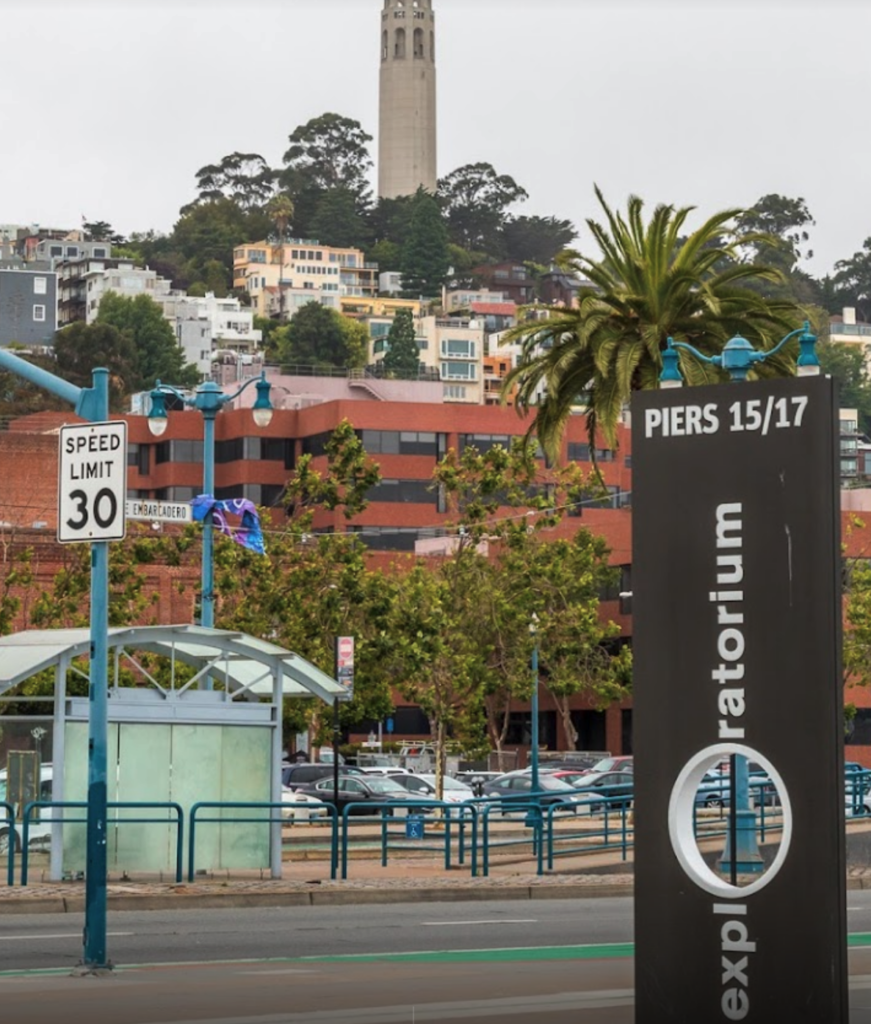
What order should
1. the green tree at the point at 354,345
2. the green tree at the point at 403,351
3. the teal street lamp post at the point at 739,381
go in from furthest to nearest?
the green tree at the point at 354,345, the green tree at the point at 403,351, the teal street lamp post at the point at 739,381

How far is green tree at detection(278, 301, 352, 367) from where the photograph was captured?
638 ft

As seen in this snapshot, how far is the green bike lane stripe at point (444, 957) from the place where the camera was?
61.0 ft

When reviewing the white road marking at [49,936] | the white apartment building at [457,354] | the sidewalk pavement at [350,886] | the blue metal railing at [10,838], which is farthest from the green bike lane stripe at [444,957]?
the white apartment building at [457,354]

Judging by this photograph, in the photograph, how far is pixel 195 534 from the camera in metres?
60.8

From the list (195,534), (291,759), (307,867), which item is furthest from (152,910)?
(291,759)

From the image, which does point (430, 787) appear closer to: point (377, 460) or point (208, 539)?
point (208, 539)

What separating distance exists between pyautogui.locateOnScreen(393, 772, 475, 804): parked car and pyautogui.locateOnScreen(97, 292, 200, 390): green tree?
120 m

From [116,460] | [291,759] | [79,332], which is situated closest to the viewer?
[116,460]

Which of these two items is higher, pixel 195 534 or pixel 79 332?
pixel 79 332

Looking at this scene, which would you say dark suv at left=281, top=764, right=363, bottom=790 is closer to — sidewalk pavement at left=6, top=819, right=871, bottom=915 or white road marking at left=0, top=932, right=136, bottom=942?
sidewalk pavement at left=6, top=819, right=871, bottom=915

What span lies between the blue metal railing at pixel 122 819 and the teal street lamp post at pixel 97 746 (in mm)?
7322

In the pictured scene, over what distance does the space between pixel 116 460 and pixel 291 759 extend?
56319mm

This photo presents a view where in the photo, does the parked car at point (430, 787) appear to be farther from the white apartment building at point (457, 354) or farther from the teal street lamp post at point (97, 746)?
the white apartment building at point (457, 354)

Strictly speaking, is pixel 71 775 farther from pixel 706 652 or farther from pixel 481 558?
pixel 481 558
